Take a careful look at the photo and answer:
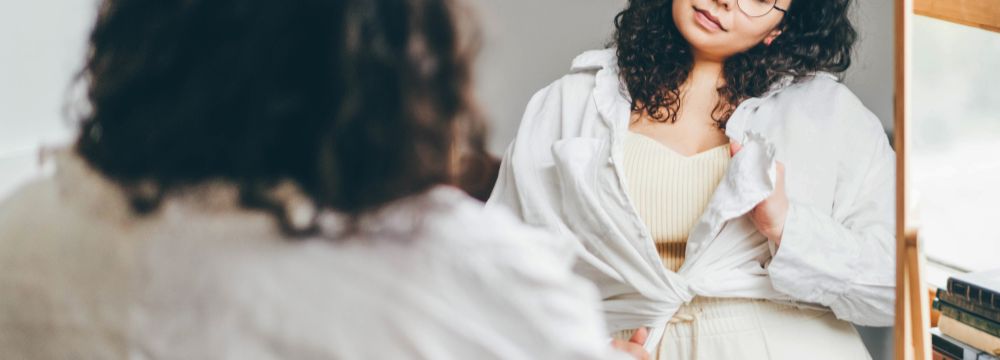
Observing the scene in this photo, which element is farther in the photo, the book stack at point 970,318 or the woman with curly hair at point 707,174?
the book stack at point 970,318

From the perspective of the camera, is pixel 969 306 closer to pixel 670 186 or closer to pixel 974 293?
pixel 974 293

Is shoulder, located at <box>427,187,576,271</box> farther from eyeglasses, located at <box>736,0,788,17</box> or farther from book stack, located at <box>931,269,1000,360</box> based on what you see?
book stack, located at <box>931,269,1000,360</box>

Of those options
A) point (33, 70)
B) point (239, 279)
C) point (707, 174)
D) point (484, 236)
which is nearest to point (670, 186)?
point (707, 174)

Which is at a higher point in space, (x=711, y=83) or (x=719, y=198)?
(x=711, y=83)

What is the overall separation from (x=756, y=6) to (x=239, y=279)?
0.46m

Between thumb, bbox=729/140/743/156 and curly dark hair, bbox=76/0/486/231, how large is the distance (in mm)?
292

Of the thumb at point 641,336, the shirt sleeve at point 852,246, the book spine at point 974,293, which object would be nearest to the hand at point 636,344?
the thumb at point 641,336

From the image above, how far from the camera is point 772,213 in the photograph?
2.22 ft

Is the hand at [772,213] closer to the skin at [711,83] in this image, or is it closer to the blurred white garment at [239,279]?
the skin at [711,83]

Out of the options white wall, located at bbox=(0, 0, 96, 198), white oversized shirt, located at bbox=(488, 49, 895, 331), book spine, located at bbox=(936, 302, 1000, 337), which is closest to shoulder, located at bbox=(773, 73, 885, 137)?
white oversized shirt, located at bbox=(488, 49, 895, 331)

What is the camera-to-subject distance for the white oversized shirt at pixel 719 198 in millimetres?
673

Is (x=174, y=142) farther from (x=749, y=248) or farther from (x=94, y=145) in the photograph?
(x=749, y=248)

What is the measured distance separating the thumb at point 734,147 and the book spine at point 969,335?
15.3 inches

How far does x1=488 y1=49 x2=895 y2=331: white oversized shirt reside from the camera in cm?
67
